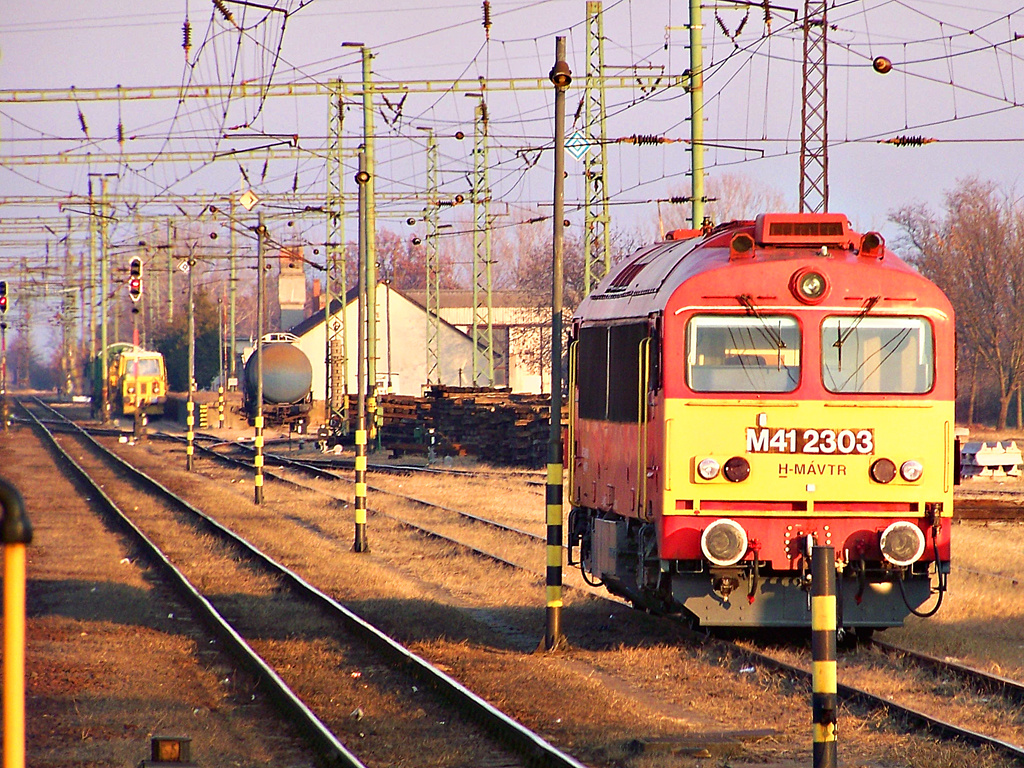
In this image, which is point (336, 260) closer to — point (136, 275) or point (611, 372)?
point (136, 275)

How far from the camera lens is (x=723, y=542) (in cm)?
1072

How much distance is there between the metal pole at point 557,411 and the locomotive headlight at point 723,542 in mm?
1980

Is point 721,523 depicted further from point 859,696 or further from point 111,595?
point 111,595

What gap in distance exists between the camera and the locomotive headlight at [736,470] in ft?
35.7

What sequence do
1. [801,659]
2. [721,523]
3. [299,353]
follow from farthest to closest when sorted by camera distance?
1. [299,353]
2. [801,659]
3. [721,523]

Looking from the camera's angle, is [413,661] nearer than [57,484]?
Yes

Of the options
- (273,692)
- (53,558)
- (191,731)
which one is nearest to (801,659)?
(273,692)

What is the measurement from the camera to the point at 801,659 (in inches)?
454

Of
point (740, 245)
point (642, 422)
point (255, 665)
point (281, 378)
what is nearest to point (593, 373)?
point (642, 422)

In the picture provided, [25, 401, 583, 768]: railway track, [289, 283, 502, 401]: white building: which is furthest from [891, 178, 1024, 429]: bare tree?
[25, 401, 583, 768]: railway track

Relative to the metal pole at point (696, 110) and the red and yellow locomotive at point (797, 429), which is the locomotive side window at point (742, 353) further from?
the metal pole at point (696, 110)

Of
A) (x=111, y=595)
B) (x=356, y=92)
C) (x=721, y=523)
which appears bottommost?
(x=111, y=595)

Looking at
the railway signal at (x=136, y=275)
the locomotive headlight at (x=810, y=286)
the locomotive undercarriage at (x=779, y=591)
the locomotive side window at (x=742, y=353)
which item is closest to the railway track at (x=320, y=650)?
the locomotive undercarriage at (x=779, y=591)

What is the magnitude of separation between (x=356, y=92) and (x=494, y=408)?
9.39 meters
